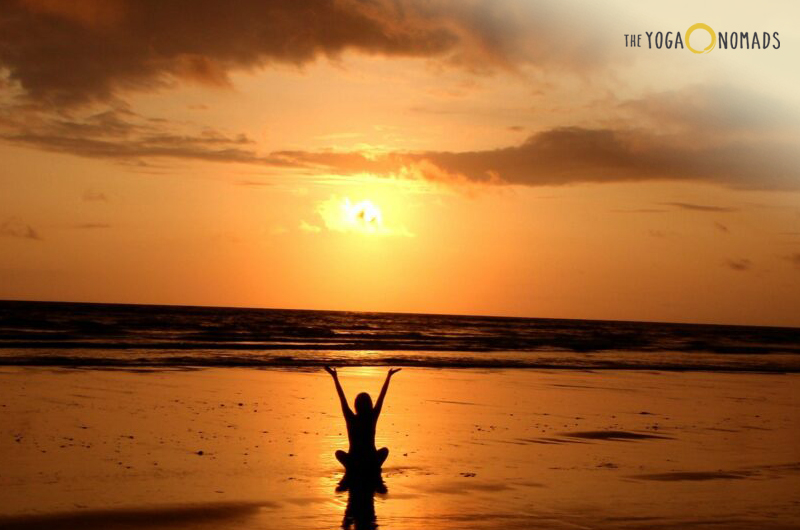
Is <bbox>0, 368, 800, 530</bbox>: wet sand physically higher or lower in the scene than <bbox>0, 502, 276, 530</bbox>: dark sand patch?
higher

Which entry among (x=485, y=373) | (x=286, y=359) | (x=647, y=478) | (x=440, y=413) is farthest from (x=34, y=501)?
(x=286, y=359)

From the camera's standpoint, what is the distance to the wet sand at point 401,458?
8414mm

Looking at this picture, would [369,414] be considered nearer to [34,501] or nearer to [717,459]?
[34,501]

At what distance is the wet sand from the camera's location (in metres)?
8.41

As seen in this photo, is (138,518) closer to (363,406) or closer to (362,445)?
(362,445)

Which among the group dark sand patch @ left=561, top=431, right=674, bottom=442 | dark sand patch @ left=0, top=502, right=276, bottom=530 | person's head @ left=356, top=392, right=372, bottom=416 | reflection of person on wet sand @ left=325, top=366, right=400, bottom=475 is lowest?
dark sand patch @ left=0, top=502, right=276, bottom=530

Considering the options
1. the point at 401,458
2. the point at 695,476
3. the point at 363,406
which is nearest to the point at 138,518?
the point at 363,406

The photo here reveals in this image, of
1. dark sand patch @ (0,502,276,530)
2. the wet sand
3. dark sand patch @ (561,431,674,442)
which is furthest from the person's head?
dark sand patch @ (561,431,674,442)

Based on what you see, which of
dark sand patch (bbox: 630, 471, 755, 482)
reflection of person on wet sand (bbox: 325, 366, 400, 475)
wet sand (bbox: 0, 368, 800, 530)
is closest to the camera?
wet sand (bbox: 0, 368, 800, 530)

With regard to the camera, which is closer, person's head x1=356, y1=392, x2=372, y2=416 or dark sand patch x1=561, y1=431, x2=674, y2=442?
person's head x1=356, y1=392, x2=372, y2=416

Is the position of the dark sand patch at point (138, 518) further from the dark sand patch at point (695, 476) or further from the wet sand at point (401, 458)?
the dark sand patch at point (695, 476)

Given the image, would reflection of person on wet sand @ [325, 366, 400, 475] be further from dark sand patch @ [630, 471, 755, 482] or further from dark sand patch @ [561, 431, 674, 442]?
dark sand patch @ [561, 431, 674, 442]

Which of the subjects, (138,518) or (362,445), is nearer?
(138,518)

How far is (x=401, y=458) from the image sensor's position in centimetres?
1132
